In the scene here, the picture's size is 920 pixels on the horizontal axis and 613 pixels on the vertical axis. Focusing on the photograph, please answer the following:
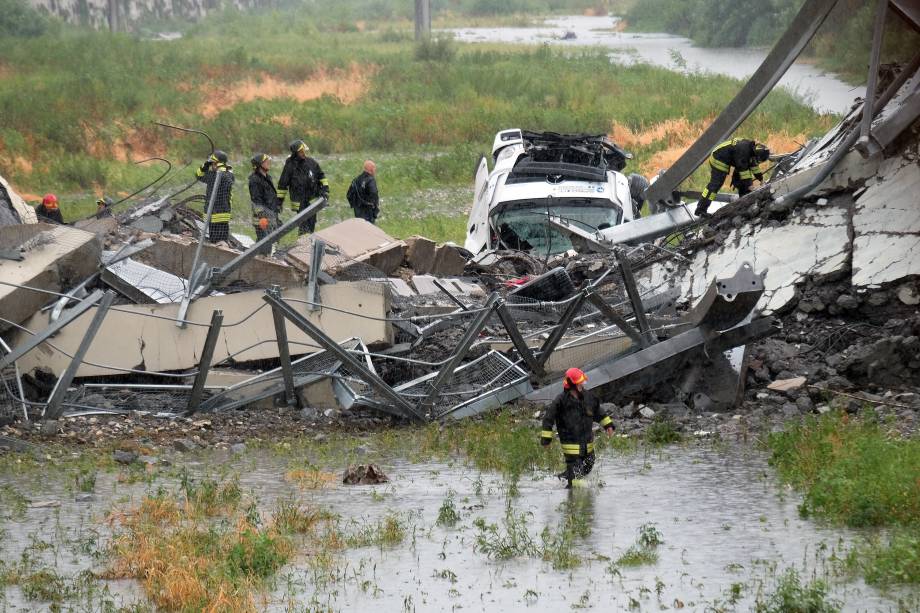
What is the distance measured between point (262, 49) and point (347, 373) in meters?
40.7

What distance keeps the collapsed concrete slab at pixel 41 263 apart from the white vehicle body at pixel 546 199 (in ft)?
16.0

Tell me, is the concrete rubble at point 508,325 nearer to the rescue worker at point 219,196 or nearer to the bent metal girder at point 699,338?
the bent metal girder at point 699,338

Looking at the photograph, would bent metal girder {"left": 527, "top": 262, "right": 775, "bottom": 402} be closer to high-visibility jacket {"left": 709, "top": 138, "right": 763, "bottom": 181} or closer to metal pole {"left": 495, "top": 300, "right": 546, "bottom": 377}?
metal pole {"left": 495, "top": 300, "right": 546, "bottom": 377}

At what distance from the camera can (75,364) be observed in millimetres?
10883

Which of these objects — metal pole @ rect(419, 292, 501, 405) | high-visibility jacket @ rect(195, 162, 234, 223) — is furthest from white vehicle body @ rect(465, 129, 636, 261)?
metal pole @ rect(419, 292, 501, 405)

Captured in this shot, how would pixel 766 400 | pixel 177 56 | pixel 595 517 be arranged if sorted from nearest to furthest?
pixel 595 517
pixel 766 400
pixel 177 56

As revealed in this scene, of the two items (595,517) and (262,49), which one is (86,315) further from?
(262,49)

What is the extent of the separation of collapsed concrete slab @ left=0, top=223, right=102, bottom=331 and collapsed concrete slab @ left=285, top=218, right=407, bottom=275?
2.17m

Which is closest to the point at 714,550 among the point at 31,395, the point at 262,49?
the point at 31,395

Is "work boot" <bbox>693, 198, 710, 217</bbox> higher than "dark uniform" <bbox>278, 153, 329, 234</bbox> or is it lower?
lower

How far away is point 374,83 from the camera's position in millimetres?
39406

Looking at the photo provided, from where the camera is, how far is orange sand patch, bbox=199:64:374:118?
36.6m

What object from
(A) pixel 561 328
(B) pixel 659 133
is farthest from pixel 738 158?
(B) pixel 659 133

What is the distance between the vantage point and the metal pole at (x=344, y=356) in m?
10.4
